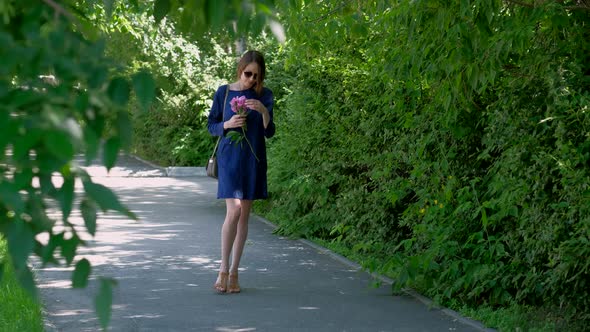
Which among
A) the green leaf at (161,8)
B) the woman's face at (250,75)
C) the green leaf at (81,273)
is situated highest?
the woman's face at (250,75)

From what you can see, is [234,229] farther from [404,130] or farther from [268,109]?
[404,130]

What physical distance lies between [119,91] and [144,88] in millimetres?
64

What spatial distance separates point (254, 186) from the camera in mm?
8828

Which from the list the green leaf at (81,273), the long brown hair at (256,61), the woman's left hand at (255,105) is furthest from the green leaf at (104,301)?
the long brown hair at (256,61)

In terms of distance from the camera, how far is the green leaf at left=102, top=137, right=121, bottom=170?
2578 mm

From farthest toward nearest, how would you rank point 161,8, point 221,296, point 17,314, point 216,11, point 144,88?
point 221,296, point 17,314, point 161,8, point 216,11, point 144,88

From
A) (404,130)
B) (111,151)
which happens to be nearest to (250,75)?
(404,130)

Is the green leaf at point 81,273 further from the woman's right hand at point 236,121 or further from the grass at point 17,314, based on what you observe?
the woman's right hand at point 236,121

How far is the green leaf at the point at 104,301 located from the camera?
2.55 m

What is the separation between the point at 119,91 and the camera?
265cm

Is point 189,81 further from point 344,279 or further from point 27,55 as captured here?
point 27,55

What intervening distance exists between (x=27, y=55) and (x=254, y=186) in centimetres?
628

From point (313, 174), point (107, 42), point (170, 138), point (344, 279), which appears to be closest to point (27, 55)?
point (107, 42)

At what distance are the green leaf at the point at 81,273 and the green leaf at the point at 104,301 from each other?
0.25 feet
